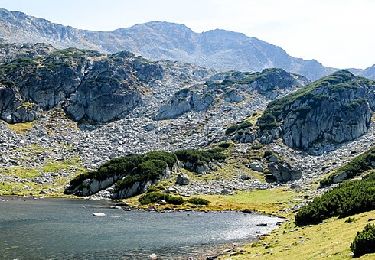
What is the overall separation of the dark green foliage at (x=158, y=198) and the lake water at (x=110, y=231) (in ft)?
42.6

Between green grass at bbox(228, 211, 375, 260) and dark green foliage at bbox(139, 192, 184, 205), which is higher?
green grass at bbox(228, 211, 375, 260)

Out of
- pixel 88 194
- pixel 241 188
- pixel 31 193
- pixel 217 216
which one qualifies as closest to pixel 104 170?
pixel 88 194

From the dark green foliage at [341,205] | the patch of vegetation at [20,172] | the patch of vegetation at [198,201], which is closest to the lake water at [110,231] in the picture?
the dark green foliage at [341,205]

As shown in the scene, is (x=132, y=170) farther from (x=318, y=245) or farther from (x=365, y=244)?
(x=365, y=244)

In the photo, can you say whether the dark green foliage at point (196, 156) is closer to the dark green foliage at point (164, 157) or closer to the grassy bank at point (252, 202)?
the dark green foliage at point (164, 157)

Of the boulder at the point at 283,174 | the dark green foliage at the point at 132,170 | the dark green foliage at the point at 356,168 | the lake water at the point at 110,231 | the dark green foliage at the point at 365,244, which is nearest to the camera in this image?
the dark green foliage at the point at 365,244

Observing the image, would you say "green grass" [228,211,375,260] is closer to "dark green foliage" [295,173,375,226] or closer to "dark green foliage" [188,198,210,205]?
"dark green foliage" [295,173,375,226]

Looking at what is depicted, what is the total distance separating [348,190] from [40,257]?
48.2m

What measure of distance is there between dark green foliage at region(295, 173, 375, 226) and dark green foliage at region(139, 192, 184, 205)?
5202 centimetres

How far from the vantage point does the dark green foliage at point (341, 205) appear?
63219 millimetres

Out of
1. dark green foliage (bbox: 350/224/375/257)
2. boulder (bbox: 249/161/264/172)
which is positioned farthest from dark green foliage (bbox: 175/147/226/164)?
dark green foliage (bbox: 350/224/375/257)

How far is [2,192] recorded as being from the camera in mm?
137625

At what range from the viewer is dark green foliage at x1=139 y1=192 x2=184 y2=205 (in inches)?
4862

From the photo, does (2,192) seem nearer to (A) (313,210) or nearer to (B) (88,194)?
(B) (88,194)
